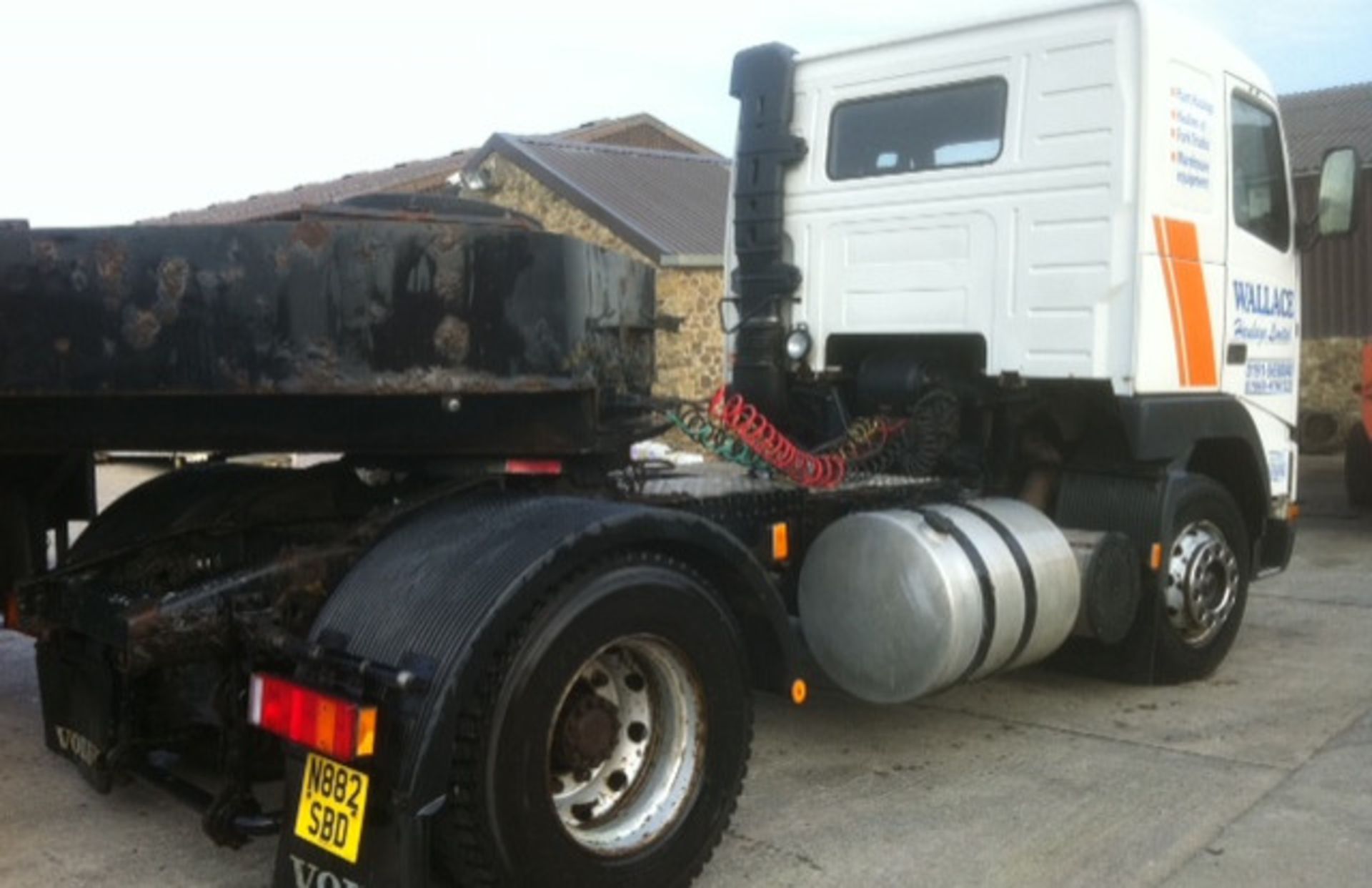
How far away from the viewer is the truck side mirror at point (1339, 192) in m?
6.35

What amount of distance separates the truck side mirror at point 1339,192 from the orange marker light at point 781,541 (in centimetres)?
340

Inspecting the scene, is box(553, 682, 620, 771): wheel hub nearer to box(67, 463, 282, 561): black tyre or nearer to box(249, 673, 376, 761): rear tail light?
box(249, 673, 376, 761): rear tail light

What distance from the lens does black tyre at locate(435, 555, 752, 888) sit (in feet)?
10.3

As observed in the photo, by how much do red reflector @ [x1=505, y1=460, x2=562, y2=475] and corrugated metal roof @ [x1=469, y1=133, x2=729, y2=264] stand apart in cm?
1503

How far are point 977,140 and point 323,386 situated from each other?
3505 millimetres

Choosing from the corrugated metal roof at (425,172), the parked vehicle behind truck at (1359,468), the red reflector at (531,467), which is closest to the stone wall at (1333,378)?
the parked vehicle behind truck at (1359,468)

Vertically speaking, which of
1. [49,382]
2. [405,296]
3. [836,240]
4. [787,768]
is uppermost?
[836,240]

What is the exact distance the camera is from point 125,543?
14.3ft

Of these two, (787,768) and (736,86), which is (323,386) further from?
(736,86)

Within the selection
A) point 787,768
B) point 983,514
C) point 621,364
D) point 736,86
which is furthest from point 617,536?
point 736,86

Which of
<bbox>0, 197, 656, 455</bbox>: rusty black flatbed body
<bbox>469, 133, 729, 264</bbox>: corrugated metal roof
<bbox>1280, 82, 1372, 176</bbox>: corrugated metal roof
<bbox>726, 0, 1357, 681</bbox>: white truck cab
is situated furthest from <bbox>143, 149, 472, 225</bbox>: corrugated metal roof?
<bbox>0, 197, 656, 455</bbox>: rusty black flatbed body

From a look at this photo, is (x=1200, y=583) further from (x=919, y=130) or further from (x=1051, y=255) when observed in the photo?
(x=919, y=130)

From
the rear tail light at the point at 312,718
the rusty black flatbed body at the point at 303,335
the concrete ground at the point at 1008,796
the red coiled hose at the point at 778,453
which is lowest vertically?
the concrete ground at the point at 1008,796

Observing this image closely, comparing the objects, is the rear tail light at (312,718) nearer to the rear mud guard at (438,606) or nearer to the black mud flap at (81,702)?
the rear mud guard at (438,606)
